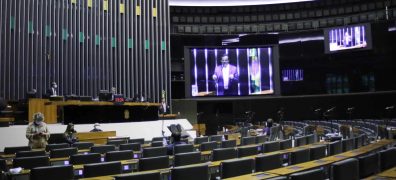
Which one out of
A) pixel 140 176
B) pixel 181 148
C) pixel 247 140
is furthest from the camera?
pixel 247 140

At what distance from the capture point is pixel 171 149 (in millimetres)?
6980

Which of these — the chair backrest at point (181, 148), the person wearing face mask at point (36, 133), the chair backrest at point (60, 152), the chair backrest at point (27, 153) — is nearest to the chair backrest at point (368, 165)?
the chair backrest at point (181, 148)

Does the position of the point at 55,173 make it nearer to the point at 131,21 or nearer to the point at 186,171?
the point at 186,171

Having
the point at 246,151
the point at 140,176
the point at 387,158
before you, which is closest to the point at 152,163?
the point at 140,176

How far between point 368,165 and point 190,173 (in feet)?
7.67

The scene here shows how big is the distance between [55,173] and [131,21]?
16.0 meters

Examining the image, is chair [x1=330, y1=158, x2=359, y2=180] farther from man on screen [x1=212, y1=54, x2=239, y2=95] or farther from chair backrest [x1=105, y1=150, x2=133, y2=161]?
man on screen [x1=212, y1=54, x2=239, y2=95]

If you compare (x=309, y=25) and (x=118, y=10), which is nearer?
(x=118, y=10)

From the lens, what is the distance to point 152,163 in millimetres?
5129

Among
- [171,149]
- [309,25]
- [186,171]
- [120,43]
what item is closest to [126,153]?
[171,149]

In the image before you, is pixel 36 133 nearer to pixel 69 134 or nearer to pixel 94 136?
pixel 69 134

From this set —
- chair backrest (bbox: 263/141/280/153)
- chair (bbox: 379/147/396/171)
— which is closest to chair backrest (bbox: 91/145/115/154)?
chair backrest (bbox: 263/141/280/153)

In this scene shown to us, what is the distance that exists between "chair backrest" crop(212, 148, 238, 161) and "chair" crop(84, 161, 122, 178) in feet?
5.65

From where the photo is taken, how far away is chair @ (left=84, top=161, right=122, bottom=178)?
4590 millimetres
